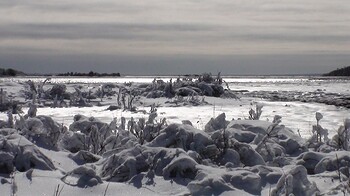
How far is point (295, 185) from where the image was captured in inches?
145

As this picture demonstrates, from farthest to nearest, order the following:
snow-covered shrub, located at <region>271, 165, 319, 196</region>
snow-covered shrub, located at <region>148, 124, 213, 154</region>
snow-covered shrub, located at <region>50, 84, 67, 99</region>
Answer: snow-covered shrub, located at <region>50, 84, 67, 99</region>, snow-covered shrub, located at <region>148, 124, 213, 154</region>, snow-covered shrub, located at <region>271, 165, 319, 196</region>

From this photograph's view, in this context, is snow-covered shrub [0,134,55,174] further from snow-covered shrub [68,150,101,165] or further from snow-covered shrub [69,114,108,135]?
snow-covered shrub [69,114,108,135]

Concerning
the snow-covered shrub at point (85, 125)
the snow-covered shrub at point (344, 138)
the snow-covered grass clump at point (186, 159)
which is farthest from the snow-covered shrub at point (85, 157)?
the snow-covered shrub at point (344, 138)

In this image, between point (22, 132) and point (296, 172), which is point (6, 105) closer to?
point (22, 132)

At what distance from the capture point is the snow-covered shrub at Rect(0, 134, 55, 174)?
4258 millimetres

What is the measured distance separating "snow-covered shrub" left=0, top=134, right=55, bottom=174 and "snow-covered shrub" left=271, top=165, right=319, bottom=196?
2037mm

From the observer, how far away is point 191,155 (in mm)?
4398

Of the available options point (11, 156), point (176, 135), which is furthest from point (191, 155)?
point (11, 156)

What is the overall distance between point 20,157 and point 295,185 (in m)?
2.39

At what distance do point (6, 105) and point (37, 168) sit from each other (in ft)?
32.7

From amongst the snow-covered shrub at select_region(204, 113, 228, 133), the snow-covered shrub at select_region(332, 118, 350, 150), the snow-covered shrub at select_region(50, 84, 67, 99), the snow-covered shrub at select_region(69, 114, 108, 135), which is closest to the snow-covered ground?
the snow-covered shrub at select_region(204, 113, 228, 133)

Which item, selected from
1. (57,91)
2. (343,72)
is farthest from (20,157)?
(343,72)

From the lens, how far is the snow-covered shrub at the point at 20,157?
4.26 meters

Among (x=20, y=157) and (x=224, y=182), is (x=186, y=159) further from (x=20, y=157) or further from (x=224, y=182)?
(x=20, y=157)
